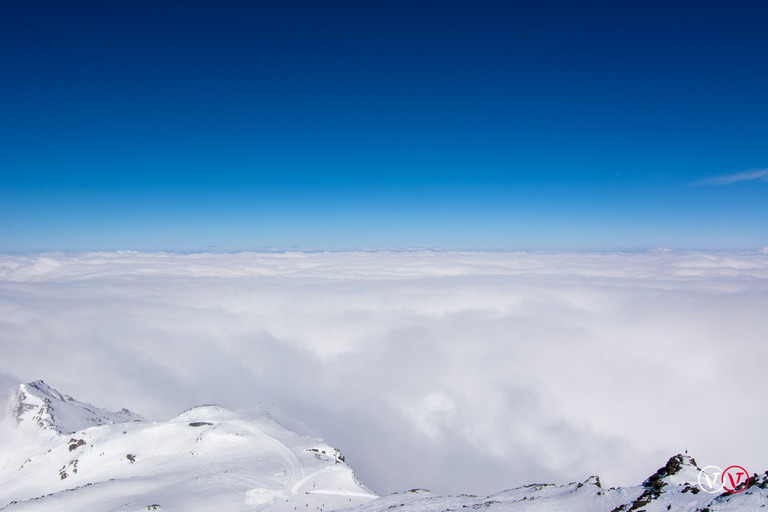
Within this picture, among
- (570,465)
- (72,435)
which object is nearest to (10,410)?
(72,435)

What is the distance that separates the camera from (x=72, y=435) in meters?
126

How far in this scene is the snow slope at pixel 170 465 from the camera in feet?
234

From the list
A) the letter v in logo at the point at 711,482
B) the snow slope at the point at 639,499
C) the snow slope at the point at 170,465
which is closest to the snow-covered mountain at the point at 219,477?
the snow slope at the point at 639,499

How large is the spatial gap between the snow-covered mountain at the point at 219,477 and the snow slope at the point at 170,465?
310 mm

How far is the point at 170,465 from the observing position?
96938 mm

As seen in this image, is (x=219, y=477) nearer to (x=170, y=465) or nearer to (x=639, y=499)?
(x=170, y=465)

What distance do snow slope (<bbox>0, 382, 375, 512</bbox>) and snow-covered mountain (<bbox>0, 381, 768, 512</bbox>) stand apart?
310 millimetres

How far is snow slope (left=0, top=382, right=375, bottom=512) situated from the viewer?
71250 millimetres

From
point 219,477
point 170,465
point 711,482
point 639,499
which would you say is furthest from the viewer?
point 170,465

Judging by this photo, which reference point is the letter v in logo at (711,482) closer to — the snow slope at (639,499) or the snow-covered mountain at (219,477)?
the snow slope at (639,499)

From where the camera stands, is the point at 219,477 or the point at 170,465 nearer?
the point at 219,477

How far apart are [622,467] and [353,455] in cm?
13282

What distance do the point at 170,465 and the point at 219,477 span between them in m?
23.5

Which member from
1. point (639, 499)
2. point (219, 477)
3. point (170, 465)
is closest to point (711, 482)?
point (639, 499)
